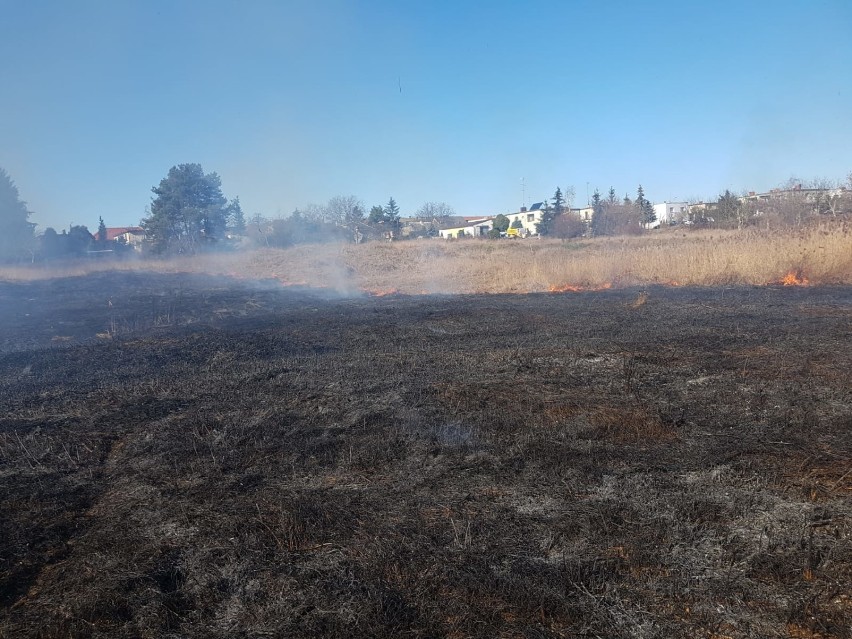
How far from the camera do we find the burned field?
9.36ft

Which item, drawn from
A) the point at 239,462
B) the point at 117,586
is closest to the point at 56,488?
the point at 239,462

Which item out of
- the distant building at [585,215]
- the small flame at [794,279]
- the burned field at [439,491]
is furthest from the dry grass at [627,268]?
the distant building at [585,215]

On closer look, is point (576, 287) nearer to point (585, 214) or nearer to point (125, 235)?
point (585, 214)

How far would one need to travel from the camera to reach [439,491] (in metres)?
4.21

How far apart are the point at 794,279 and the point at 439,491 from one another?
60.0ft

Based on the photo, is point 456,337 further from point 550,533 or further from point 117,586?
point 117,586

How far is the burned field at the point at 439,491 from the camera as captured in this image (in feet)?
9.36

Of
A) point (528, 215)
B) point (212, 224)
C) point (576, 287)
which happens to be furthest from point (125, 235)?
point (576, 287)

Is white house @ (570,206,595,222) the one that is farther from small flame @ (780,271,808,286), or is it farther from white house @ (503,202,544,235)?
Result: small flame @ (780,271,808,286)

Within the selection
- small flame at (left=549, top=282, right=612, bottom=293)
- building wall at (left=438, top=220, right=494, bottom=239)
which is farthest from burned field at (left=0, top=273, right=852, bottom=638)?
building wall at (left=438, top=220, right=494, bottom=239)

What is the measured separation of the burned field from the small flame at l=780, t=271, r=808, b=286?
984cm

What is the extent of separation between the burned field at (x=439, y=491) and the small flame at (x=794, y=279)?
9.84 meters

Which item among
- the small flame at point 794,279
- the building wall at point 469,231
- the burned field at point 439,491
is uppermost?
the building wall at point 469,231

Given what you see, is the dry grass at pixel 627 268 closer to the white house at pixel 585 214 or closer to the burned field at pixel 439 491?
the burned field at pixel 439 491
